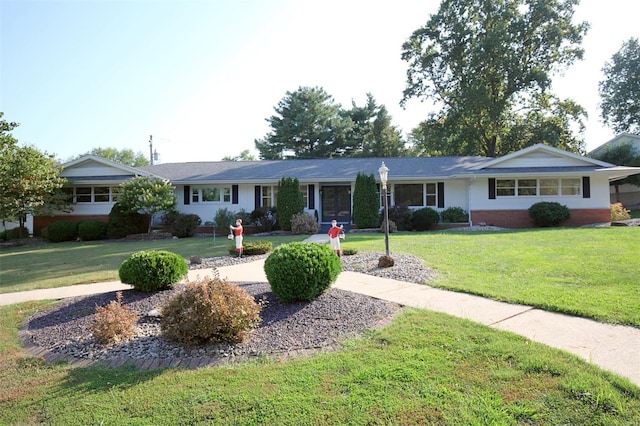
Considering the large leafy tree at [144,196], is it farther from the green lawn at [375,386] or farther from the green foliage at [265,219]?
the green lawn at [375,386]

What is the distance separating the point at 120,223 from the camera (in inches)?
741

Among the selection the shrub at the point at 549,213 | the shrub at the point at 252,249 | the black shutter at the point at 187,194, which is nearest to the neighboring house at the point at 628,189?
the shrub at the point at 549,213

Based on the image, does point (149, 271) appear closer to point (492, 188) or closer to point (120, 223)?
point (120, 223)

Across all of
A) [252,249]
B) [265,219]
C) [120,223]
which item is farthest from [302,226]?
[120,223]

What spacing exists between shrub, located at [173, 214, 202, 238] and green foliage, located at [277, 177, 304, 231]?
4.35 metres

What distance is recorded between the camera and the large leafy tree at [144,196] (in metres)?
18.3

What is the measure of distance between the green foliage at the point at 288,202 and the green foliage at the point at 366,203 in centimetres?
284

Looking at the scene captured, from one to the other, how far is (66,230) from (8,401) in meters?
18.3

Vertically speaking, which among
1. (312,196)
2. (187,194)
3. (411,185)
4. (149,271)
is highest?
(411,185)

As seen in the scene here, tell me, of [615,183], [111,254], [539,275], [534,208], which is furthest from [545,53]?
[111,254]

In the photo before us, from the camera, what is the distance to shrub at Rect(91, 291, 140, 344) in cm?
447

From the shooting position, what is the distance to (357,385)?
3236 millimetres

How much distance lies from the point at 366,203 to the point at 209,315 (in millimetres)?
15081

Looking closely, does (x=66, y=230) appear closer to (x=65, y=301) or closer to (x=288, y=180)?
(x=288, y=180)
